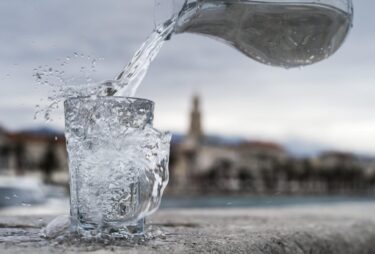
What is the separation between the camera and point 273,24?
181cm

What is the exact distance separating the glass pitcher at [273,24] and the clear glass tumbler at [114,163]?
33 cm

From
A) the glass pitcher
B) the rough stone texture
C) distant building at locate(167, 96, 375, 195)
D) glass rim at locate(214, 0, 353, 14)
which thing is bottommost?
distant building at locate(167, 96, 375, 195)

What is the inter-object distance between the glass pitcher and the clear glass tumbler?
33cm

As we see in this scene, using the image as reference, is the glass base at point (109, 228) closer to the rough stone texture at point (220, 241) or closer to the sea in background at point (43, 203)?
the rough stone texture at point (220, 241)

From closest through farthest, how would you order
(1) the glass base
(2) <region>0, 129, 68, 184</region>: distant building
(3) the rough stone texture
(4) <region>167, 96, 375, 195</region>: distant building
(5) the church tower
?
(3) the rough stone texture < (1) the glass base < (2) <region>0, 129, 68, 184</region>: distant building < (4) <region>167, 96, 375, 195</region>: distant building < (5) the church tower

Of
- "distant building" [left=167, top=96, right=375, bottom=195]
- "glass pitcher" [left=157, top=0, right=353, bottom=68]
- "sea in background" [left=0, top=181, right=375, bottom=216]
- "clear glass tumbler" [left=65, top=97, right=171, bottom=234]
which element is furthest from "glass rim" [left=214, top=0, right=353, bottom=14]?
"distant building" [left=167, top=96, right=375, bottom=195]

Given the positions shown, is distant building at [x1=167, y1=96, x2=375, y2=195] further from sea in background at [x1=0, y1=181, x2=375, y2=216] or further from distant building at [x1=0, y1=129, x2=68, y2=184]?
sea in background at [x1=0, y1=181, x2=375, y2=216]

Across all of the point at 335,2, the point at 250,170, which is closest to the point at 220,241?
the point at 335,2

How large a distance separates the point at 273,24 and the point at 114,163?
598 mm

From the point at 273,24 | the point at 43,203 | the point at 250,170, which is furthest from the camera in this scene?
the point at 250,170

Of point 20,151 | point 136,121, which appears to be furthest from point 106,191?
point 20,151

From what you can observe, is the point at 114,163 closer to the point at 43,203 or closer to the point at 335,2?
the point at 335,2

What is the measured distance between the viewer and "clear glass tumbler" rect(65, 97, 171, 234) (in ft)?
5.03

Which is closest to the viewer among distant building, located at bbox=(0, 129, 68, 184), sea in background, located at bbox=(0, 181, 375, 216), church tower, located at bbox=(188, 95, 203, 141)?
sea in background, located at bbox=(0, 181, 375, 216)
